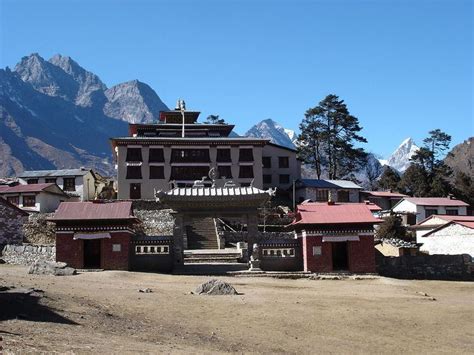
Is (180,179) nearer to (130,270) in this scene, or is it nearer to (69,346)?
(130,270)

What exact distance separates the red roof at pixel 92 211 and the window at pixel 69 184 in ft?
126

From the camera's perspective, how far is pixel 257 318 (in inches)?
769

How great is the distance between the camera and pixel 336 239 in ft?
116

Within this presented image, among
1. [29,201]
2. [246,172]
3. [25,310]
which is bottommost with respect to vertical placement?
[25,310]

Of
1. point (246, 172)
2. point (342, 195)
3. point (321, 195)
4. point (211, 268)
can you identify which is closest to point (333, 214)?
point (211, 268)

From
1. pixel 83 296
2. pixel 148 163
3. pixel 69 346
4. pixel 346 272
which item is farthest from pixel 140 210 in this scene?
pixel 69 346

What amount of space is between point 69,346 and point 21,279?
1386cm

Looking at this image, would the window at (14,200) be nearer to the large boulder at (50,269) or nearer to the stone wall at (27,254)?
the stone wall at (27,254)

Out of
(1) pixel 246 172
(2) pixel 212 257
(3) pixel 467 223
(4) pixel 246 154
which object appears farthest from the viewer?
(4) pixel 246 154

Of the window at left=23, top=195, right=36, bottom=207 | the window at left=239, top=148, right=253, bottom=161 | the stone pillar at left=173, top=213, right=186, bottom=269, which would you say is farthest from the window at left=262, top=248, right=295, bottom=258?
the window at left=23, top=195, right=36, bottom=207

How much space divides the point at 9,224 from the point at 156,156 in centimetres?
2566

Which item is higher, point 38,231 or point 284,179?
point 284,179

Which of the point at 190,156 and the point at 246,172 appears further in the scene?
the point at 246,172

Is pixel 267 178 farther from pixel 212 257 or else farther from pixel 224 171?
pixel 212 257
